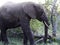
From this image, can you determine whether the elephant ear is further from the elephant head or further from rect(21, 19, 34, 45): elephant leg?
rect(21, 19, 34, 45): elephant leg

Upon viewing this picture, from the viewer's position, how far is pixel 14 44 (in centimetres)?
696

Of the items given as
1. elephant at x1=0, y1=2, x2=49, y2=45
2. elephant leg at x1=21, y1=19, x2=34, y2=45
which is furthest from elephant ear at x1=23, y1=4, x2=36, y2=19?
elephant leg at x1=21, y1=19, x2=34, y2=45

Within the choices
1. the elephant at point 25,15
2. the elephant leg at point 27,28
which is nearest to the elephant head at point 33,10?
the elephant at point 25,15

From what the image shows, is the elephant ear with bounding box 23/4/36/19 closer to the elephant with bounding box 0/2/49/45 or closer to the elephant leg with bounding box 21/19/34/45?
the elephant with bounding box 0/2/49/45

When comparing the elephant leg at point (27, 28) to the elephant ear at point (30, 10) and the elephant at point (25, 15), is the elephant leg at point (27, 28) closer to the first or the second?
the elephant at point (25, 15)

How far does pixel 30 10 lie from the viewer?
5.67 metres

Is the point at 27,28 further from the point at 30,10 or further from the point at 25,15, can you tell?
the point at 30,10

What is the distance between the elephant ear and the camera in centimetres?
565

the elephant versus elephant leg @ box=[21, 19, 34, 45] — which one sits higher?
the elephant

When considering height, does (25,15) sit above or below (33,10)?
below

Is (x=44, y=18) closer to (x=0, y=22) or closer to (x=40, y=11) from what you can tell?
(x=40, y=11)

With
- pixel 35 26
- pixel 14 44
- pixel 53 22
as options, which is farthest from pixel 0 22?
pixel 53 22

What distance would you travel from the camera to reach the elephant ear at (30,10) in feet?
18.5

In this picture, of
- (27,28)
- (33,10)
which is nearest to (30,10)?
(33,10)
